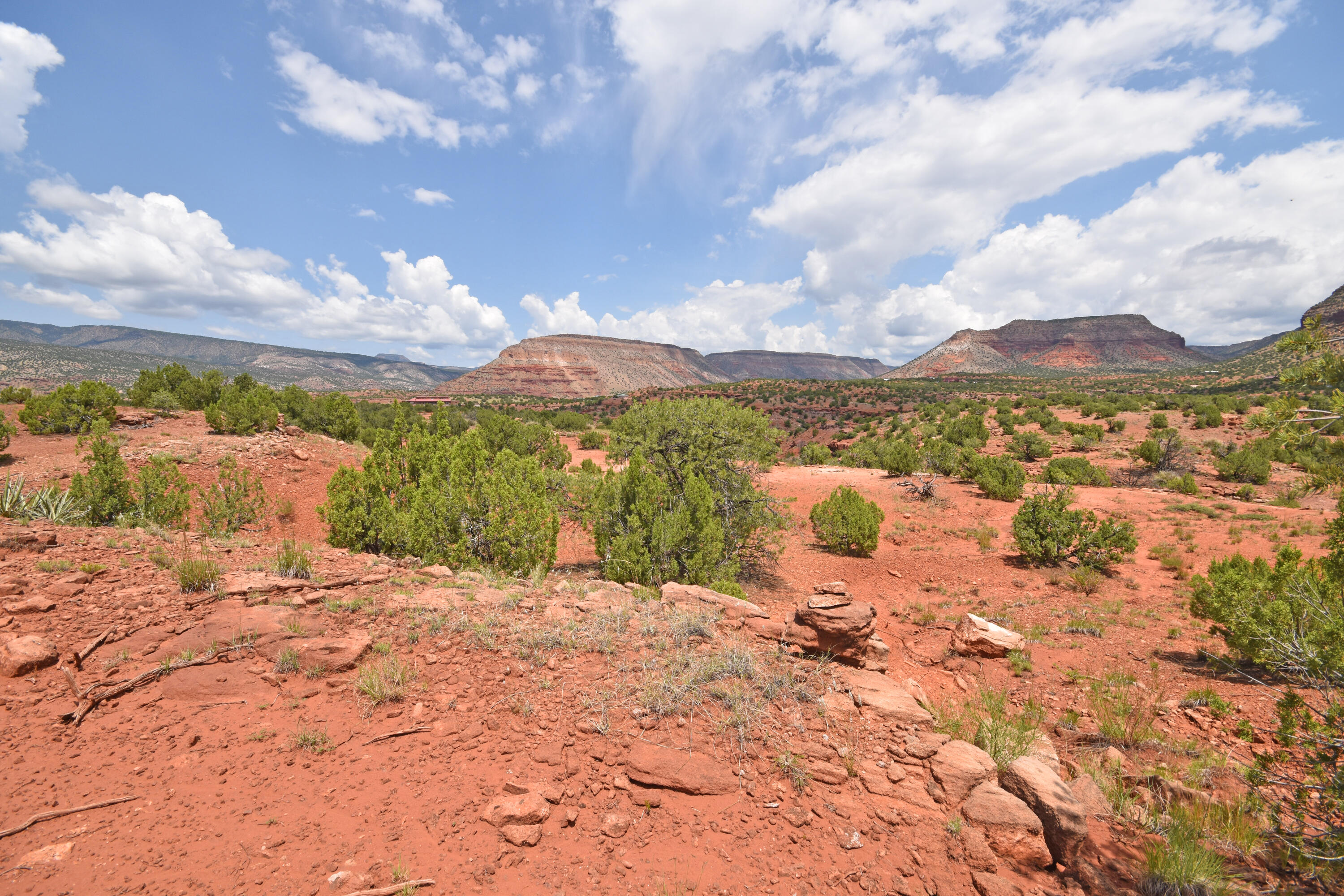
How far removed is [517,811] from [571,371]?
425ft

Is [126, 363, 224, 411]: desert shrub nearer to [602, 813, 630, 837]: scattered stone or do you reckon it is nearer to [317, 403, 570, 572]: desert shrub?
[317, 403, 570, 572]: desert shrub

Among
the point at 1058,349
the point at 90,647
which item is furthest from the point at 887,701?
the point at 1058,349

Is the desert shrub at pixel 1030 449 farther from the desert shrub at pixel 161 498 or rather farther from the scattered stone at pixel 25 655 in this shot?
the desert shrub at pixel 161 498

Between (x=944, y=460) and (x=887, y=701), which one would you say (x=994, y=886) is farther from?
(x=944, y=460)

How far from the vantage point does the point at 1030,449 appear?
76.7 feet

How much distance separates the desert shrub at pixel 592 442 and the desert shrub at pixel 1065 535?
22284 millimetres

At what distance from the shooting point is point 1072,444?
24.0 m

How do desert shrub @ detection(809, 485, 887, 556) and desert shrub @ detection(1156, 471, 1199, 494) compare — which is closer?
desert shrub @ detection(809, 485, 887, 556)

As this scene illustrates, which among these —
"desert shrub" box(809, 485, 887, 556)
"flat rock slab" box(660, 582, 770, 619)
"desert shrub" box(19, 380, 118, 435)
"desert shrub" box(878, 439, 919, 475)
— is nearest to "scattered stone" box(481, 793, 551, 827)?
"flat rock slab" box(660, 582, 770, 619)

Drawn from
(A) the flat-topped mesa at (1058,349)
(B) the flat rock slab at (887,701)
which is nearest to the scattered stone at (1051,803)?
(B) the flat rock slab at (887,701)

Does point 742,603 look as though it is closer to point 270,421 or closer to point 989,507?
point 989,507

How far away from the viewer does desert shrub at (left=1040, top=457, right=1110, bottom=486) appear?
18.0 m

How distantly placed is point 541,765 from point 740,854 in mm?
1490

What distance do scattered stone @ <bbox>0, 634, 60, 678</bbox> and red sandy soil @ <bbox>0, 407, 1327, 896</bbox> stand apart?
0.07 metres
